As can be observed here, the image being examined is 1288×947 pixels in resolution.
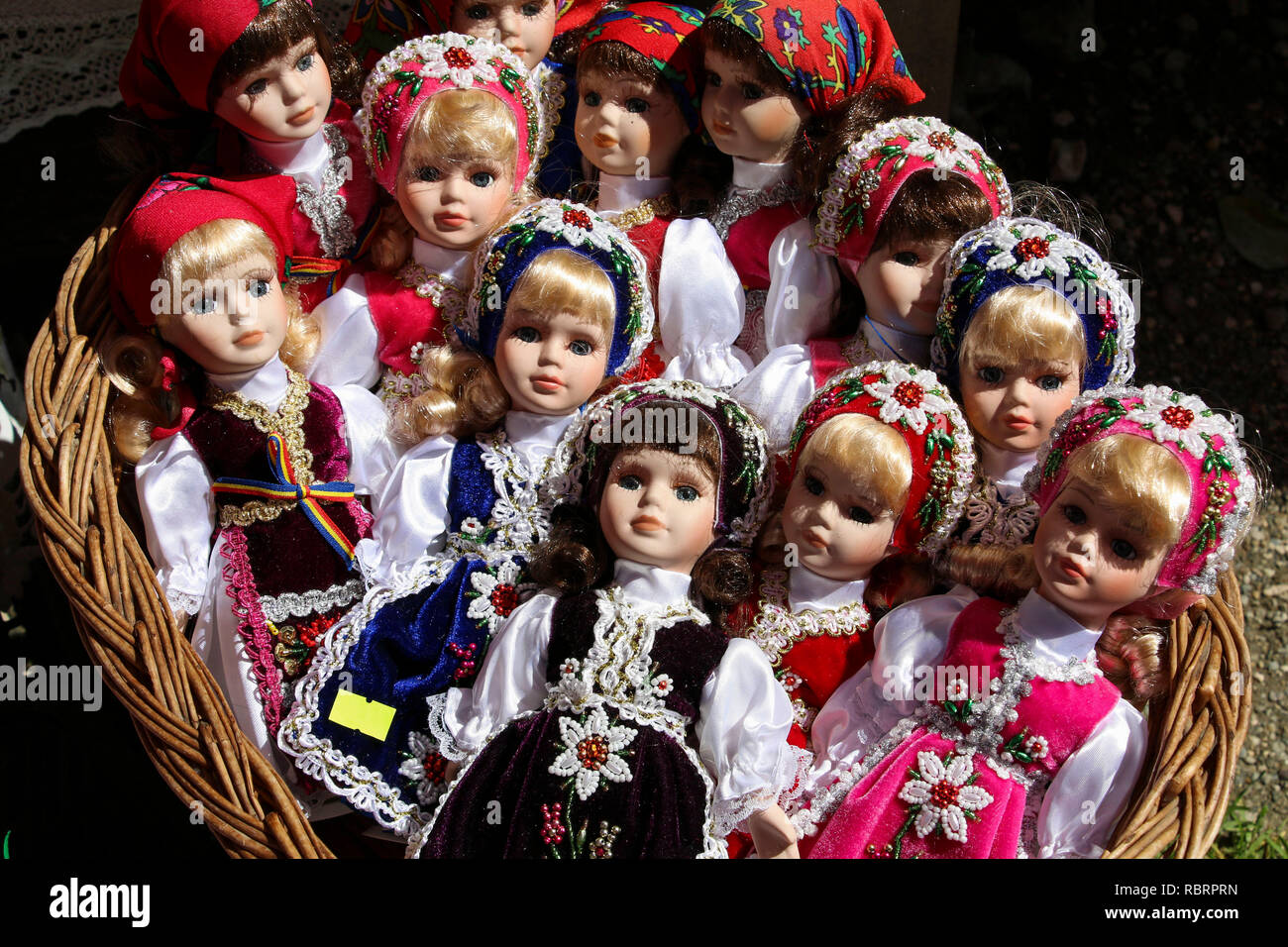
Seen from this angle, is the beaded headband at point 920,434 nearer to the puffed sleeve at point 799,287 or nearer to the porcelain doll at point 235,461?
the puffed sleeve at point 799,287

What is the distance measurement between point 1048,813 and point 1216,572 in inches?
25.2

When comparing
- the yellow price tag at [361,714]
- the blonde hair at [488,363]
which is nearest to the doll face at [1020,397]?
the blonde hair at [488,363]

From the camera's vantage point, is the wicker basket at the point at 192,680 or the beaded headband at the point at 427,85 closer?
the wicker basket at the point at 192,680

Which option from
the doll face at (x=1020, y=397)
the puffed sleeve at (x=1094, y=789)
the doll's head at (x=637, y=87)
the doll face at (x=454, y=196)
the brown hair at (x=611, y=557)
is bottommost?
the puffed sleeve at (x=1094, y=789)

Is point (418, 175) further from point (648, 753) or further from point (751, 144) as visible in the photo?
point (648, 753)

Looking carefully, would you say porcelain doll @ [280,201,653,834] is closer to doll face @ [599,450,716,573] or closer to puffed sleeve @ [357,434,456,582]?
puffed sleeve @ [357,434,456,582]

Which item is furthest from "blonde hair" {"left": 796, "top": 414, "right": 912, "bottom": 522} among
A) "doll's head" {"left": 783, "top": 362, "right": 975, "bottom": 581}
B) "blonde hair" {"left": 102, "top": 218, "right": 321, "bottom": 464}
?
"blonde hair" {"left": 102, "top": 218, "right": 321, "bottom": 464}

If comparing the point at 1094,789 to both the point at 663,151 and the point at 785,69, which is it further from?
the point at 663,151

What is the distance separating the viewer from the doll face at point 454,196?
10.6 feet

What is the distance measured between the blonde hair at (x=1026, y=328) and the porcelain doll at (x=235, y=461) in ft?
5.46

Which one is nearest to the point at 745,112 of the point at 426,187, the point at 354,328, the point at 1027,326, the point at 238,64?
the point at 426,187

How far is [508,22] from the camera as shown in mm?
3502

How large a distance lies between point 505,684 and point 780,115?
5.56ft

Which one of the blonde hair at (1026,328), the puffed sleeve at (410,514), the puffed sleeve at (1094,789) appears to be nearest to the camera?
the puffed sleeve at (1094,789)
